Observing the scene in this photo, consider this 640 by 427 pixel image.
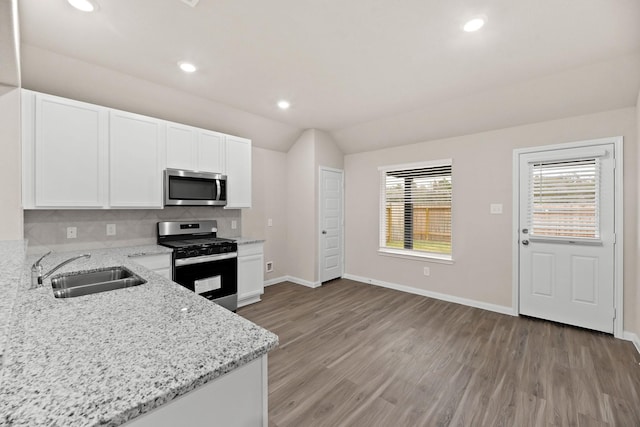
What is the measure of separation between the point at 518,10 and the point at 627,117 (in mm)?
2084

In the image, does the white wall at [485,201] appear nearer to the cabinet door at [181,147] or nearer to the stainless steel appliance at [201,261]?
the stainless steel appliance at [201,261]

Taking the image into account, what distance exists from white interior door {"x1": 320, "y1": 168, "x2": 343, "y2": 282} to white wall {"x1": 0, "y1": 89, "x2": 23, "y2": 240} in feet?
11.3

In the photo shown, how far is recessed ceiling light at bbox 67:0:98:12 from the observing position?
72.3 inches

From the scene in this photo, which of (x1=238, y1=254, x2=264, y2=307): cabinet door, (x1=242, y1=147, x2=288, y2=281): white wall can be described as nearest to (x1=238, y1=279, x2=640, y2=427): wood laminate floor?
(x1=238, y1=254, x2=264, y2=307): cabinet door

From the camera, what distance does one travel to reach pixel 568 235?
319 cm

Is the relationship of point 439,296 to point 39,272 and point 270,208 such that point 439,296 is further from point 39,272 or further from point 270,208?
point 39,272

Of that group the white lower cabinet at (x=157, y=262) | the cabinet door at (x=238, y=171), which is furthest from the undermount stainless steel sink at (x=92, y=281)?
the cabinet door at (x=238, y=171)

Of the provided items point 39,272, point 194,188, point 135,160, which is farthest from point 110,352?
point 194,188

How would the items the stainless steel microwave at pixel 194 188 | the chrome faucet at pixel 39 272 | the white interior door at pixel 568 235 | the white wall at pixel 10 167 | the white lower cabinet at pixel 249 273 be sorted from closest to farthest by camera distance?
the chrome faucet at pixel 39 272 → the white wall at pixel 10 167 → the white interior door at pixel 568 235 → the stainless steel microwave at pixel 194 188 → the white lower cabinet at pixel 249 273

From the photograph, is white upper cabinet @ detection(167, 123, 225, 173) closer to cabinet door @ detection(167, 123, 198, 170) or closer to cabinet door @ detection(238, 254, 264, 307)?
cabinet door @ detection(167, 123, 198, 170)

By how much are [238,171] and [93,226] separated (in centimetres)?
171

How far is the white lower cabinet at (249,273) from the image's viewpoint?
3.65m

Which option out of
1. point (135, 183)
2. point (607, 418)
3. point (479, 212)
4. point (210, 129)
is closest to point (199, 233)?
point (135, 183)

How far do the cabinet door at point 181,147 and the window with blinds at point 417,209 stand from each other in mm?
2878
